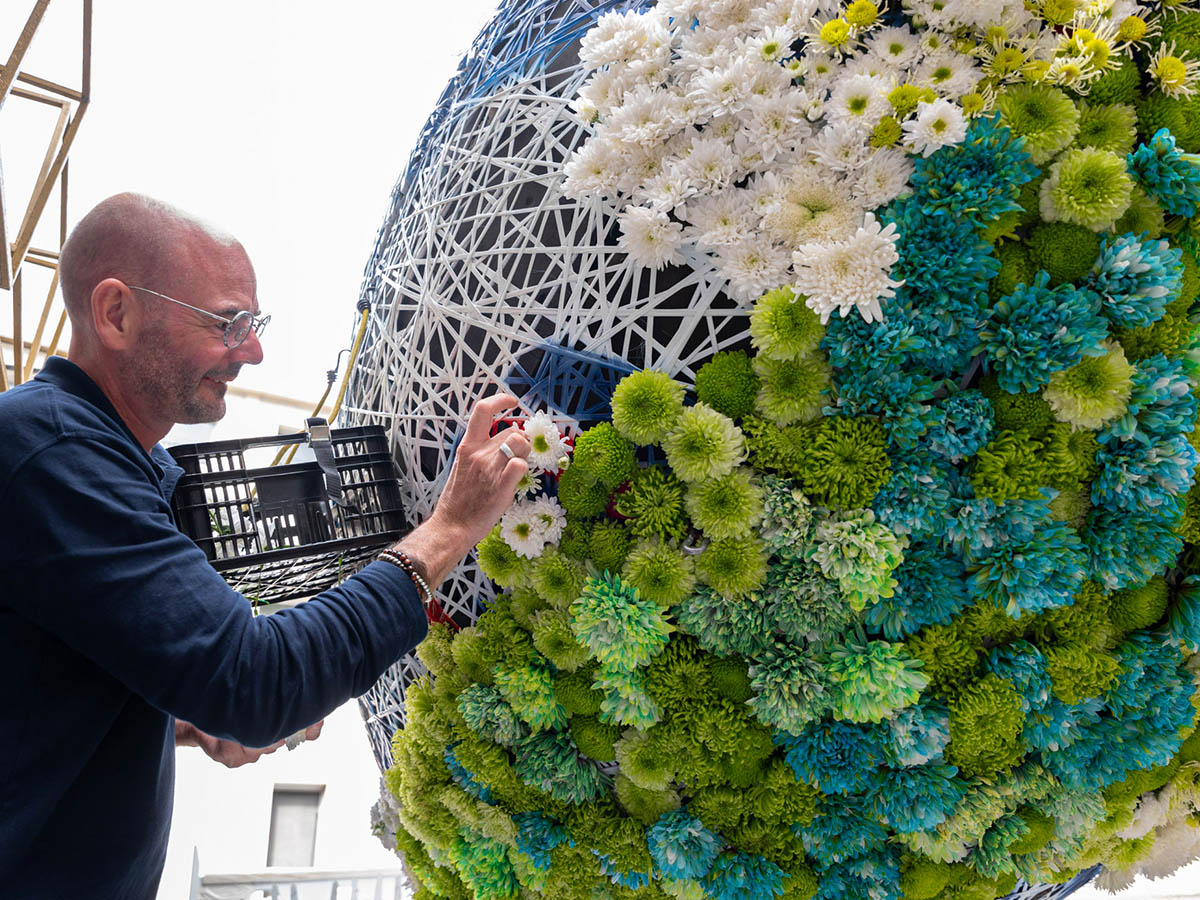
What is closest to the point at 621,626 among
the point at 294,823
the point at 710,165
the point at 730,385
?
the point at 730,385

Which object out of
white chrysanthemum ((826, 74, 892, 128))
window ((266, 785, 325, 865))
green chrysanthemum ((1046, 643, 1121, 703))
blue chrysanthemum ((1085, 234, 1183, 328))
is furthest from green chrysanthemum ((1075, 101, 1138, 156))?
window ((266, 785, 325, 865))

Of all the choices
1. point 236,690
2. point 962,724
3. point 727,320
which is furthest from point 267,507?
point 962,724

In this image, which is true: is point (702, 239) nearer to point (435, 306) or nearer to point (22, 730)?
point (435, 306)

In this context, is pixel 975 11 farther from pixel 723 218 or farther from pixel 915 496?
pixel 915 496

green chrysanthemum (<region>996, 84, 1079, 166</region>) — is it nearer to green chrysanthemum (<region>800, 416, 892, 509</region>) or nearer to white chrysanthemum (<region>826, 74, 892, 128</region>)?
white chrysanthemum (<region>826, 74, 892, 128</region>)

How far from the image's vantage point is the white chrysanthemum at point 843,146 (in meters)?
0.91

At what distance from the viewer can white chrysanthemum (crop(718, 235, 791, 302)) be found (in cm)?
93

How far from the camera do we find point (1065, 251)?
91 cm

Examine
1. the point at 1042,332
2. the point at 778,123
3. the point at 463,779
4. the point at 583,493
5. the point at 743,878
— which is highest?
the point at 778,123

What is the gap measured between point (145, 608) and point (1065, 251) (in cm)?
101

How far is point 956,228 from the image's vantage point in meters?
0.90

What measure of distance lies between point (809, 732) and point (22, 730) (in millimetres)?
860

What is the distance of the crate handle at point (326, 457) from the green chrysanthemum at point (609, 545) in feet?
1.29

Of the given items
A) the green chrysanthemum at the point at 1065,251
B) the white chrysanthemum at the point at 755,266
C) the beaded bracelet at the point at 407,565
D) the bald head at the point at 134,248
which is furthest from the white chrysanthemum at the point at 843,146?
the bald head at the point at 134,248
